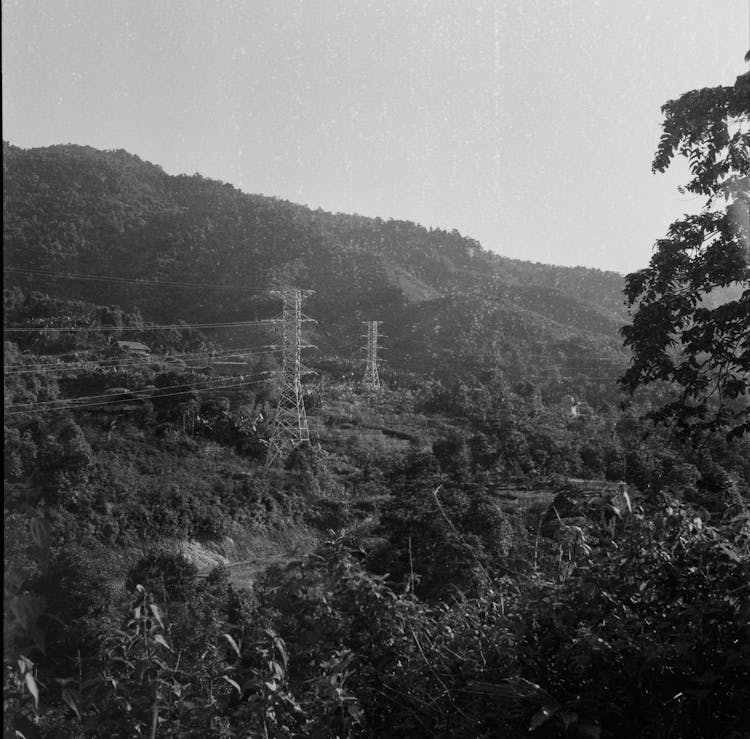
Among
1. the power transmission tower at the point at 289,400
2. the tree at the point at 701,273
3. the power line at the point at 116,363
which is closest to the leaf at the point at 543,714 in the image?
the tree at the point at 701,273

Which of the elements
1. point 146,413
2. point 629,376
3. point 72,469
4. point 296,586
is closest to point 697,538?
point 296,586

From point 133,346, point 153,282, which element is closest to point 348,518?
point 133,346

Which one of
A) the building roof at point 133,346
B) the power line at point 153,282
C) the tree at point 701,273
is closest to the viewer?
the tree at point 701,273

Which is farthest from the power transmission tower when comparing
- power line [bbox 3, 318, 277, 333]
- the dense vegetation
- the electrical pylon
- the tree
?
the tree

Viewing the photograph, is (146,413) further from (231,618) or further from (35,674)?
(35,674)

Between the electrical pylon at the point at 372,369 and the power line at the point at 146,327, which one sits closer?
the power line at the point at 146,327

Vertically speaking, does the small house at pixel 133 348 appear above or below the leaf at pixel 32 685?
below

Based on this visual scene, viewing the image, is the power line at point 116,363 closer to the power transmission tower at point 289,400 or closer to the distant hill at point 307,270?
the power transmission tower at point 289,400

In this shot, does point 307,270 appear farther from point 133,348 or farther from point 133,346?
point 133,348
